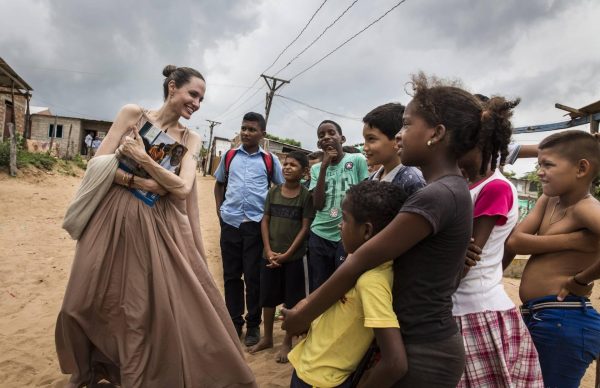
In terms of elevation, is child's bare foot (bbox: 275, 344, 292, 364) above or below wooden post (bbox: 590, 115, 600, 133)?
below

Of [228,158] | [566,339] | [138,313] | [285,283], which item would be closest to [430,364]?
[566,339]

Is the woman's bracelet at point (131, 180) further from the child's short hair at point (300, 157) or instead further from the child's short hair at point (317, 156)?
the child's short hair at point (317, 156)

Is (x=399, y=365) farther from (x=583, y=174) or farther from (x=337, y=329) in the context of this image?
(x=583, y=174)

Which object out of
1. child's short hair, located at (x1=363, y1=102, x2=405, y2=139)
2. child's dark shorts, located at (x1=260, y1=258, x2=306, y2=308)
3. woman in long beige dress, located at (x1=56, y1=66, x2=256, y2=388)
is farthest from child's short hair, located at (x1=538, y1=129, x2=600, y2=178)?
child's dark shorts, located at (x1=260, y1=258, x2=306, y2=308)

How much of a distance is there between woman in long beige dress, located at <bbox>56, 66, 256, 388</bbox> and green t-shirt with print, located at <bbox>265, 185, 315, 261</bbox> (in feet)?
3.45

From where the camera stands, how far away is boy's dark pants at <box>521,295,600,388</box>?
6.01 ft

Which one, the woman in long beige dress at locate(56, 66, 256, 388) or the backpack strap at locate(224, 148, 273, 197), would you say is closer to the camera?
the woman in long beige dress at locate(56, 66, 256, 388)

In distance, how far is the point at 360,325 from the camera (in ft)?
4.55

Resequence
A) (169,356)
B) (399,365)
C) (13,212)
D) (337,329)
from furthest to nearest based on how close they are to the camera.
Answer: (13,212) → (169,356) → (337,329) → (399,365)

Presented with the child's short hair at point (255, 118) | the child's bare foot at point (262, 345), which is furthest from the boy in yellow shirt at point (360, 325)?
the child's short hair at point (255, 118)

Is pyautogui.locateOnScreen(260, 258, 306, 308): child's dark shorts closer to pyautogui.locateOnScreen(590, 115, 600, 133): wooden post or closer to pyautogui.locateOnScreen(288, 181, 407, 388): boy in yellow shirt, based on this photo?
pyautogui.locateOnScreen(288, 181, 407, 388): boy in yellow shirt

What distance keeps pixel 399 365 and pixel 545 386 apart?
107 centimetres

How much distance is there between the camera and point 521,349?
1.67 meters

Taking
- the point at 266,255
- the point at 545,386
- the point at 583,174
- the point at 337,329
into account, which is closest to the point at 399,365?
the point at 337,329
